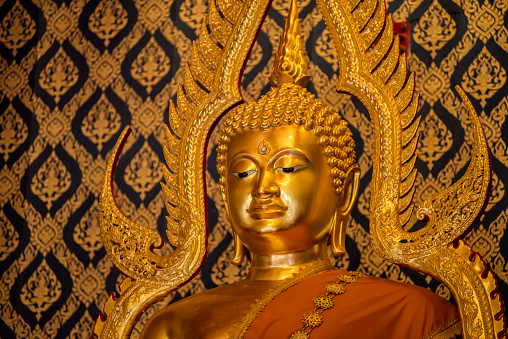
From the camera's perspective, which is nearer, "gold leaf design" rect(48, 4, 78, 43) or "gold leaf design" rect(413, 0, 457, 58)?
"gold leaf design" rect(413, 0, 457, 58)

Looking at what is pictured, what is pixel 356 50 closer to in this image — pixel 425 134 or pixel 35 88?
pixel 425 134

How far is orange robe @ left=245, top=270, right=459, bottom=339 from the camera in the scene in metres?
2.36

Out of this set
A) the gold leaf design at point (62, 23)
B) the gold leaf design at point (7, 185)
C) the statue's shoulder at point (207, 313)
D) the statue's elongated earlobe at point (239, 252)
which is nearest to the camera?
the statue's shoulder at point (207, 313)

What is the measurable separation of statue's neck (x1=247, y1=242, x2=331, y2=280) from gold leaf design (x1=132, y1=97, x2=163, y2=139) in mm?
1236

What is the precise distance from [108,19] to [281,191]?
180 cm

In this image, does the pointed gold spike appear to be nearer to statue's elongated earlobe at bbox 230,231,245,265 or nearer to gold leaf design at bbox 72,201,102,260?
statue's elongated earlobe at bbox 230,231,245,265

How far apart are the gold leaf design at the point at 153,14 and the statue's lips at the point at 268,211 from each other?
1570 millimetres

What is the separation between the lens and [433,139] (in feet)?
11.0

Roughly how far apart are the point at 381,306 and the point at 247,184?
2.31ft

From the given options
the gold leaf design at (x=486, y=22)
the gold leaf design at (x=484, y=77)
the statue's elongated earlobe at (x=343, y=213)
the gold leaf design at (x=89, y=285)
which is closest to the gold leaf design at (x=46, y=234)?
the gold leaf design at (x=89, y=285)

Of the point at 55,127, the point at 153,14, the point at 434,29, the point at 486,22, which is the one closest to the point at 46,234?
the point at 55,127

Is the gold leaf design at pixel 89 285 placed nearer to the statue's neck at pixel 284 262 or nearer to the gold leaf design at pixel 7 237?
the gold leaf design at pixel 7 237

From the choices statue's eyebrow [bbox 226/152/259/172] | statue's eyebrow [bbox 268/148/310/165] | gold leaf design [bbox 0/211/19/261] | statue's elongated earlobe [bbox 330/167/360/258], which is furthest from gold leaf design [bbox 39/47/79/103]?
statue's elongated earlobe [bbox 330/167/360/258]

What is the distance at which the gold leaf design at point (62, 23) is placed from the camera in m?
4.00
